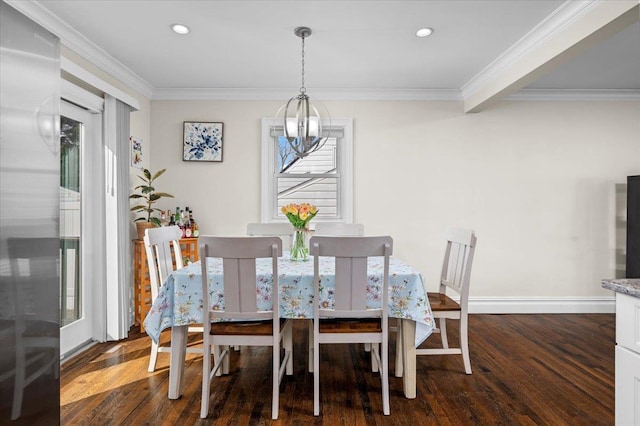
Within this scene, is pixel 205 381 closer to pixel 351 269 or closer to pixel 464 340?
pixel 351 269

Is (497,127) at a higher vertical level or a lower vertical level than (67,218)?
higher

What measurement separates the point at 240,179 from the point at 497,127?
9.55ft

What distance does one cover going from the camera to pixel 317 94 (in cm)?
431

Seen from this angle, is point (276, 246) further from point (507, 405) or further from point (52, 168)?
point (507, 405)

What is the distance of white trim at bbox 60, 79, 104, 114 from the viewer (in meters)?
2.87

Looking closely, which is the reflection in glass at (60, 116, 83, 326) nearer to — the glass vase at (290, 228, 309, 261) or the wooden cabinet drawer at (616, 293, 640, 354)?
the glass vase at (290, 228, 309, 261)

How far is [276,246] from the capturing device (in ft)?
6.69

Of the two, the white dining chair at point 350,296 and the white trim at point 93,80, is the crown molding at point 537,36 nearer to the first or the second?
the white dining chair at point 350,296

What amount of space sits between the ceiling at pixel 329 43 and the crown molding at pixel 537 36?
5cm

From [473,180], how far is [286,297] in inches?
115

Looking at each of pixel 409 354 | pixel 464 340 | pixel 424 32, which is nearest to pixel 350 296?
pixel 409 354

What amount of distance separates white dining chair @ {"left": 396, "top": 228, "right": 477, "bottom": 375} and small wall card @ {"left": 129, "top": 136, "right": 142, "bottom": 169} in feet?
10.0

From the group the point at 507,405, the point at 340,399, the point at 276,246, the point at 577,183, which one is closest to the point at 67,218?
the point at 276,246

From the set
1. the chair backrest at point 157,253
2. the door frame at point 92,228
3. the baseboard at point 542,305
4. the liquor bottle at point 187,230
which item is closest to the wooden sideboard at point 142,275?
the liquor bottle at point 187,230
